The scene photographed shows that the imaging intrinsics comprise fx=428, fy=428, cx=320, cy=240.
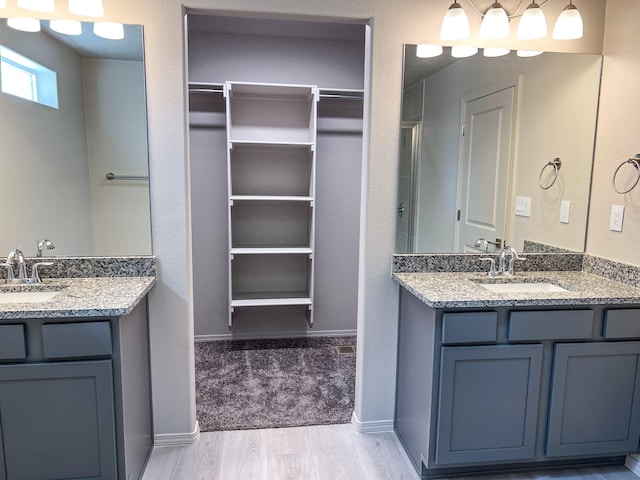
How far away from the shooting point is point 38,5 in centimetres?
178

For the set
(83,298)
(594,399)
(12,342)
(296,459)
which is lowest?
(296,459)

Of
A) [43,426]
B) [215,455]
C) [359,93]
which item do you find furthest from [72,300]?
[359,93]

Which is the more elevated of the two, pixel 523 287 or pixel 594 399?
pixel 523 287

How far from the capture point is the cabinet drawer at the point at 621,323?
1.84 m

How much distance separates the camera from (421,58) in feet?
6.85

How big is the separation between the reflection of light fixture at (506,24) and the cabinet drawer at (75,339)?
1934 millimetres

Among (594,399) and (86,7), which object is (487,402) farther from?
(86,7)

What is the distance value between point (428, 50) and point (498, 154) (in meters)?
0.67

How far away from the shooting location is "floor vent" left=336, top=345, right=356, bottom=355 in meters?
3.39

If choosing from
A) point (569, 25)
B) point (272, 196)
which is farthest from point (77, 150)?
point (569, 25)

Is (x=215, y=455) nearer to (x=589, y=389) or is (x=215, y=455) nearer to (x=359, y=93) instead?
(x=589, y=389)

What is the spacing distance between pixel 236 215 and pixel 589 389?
2570mm

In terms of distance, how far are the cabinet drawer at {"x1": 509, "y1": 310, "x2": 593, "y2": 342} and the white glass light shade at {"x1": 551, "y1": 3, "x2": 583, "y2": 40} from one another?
129 cm

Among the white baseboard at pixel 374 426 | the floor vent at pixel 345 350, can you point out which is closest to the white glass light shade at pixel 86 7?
the white baseboard at pixel 374 426
